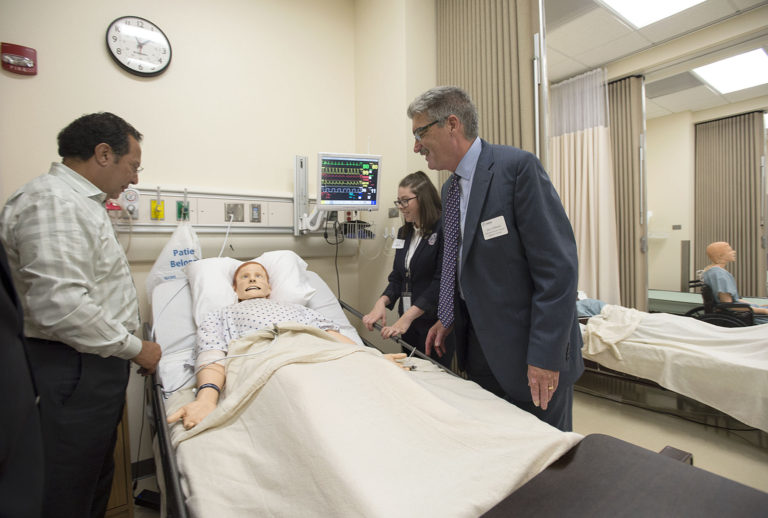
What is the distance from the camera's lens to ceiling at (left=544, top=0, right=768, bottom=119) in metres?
3.24

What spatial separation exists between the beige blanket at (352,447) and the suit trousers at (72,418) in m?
0.27

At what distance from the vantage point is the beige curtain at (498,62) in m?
2.10

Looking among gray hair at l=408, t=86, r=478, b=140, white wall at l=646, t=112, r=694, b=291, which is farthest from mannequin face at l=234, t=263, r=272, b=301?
white wall at l=646, t=112, r=694, b=291

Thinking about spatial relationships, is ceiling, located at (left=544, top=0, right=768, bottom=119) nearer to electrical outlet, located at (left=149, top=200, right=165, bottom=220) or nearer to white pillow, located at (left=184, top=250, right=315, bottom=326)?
white pillow, located at (left=184, top=250, right=315, bottom=326)

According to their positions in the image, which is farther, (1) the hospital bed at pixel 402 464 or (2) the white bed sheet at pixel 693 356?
(2) the white bed sheet at pixel 693 356

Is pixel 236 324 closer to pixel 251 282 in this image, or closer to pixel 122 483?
pixel 251 282

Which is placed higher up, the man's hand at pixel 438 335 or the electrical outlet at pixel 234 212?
the electrical outlet at pixel 234 212

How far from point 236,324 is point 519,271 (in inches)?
54.8

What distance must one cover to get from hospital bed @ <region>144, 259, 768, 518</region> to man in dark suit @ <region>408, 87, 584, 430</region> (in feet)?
0.60

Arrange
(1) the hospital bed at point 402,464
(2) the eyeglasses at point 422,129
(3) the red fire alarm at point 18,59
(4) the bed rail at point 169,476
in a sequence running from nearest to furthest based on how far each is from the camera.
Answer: (1) the hospital bed at point 402,464
(4) the bed rail at point 169,476
(2) the eyeglasses at point 422,129
(3) the red fire alarm at point 18,59

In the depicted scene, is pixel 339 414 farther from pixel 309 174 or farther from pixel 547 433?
pixel 309 174

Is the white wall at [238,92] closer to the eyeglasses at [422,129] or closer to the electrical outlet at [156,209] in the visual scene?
the electrical outlet at [156,209]

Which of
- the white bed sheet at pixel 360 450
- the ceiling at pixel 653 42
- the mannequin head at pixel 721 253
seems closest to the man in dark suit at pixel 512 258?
the white bed sheet at pixel 360 450

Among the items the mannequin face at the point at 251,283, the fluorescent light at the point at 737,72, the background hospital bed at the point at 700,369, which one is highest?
the fluorescent light at the point at 737,72
